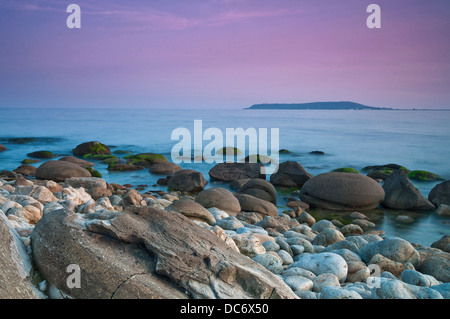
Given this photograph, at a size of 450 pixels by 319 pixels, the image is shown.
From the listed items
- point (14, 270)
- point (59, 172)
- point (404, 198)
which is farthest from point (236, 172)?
point (14, 270)

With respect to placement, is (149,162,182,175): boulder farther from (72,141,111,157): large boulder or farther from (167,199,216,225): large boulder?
(167,199,216,225): large boulder

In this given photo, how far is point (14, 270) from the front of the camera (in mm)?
2578

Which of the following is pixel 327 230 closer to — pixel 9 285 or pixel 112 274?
pixel 112 274

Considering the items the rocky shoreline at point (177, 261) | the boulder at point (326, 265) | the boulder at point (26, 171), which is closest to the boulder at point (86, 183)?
the rocky shoreline at point (177, 261)

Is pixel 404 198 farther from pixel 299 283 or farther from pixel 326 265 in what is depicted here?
pixel 299 283

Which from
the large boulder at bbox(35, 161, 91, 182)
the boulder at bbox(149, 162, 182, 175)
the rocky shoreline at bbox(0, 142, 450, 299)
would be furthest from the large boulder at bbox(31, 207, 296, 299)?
the boulder at bbox(149, 162, 182, 175)

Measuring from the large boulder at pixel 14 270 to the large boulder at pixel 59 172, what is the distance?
8.58m

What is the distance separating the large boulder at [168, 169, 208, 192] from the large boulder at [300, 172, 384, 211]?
2.94 m

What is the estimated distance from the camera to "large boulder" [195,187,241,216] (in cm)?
771

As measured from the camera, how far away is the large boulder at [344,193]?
907 centimetres

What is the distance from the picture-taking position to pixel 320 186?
30.6ft

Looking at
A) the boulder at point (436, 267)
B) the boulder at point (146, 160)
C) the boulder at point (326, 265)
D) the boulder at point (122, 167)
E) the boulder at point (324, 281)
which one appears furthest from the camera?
the boulder at point (146, 160)

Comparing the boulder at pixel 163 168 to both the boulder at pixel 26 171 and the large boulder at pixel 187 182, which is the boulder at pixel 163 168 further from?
the boulder at pixel 26 171

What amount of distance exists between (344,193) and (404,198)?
1.49m
